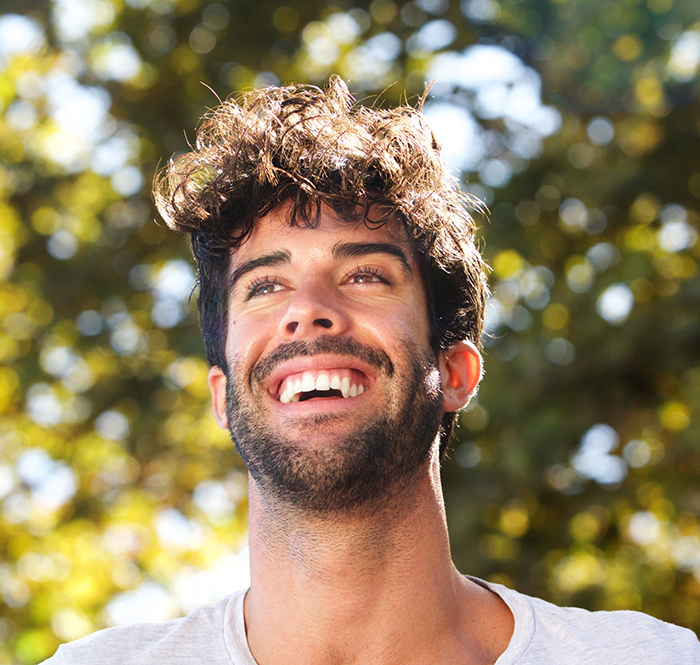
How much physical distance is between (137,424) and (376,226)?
3736 mm

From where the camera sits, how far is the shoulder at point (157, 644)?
221cm

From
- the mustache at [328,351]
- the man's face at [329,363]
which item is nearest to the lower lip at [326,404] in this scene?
the man's face at [329,363]

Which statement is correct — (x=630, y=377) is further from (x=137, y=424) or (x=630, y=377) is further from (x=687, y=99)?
(x=137, y=424)

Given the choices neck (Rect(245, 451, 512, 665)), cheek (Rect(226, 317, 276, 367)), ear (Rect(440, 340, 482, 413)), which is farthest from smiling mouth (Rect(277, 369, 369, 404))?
ear (Rect(440, 340, 482, 413))

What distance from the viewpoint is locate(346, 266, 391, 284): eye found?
2.26 metres

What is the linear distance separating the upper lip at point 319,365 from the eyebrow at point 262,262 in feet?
0.98

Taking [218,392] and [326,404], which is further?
[218,392]

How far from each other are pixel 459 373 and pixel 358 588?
71 centimetres

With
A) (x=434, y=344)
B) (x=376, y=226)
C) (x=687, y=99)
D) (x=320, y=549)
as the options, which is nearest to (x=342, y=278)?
(x=376, y=226)

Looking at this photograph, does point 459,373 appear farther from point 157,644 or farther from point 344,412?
point 157,644

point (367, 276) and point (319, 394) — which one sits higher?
point (367, 276)

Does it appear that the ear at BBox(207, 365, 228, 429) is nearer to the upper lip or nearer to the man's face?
the man's face

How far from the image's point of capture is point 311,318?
6.96 feet

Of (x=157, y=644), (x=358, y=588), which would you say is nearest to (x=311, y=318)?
(x=358, y=588)
